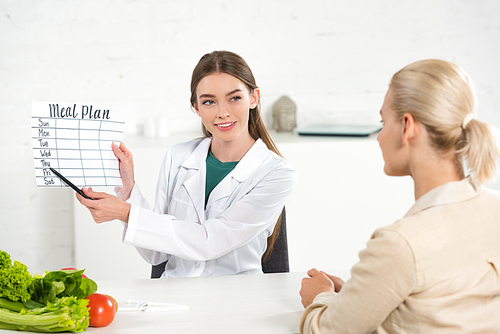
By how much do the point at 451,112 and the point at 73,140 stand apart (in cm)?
93

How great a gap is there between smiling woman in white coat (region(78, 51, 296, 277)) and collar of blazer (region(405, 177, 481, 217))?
720mm

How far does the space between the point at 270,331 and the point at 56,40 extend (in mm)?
2271

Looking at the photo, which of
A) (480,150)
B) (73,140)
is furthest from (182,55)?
(480,150)

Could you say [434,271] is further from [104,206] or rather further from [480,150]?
[104,206]

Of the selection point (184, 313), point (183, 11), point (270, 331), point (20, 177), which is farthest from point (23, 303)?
point (183, 11)

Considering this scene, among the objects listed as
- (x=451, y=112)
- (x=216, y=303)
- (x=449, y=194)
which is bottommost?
(x=216, y=303)

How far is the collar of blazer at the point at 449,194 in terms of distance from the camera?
0.93 m

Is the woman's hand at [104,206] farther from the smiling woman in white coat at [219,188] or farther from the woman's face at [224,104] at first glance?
the woman's face at [224,104]

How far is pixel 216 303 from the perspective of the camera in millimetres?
1260

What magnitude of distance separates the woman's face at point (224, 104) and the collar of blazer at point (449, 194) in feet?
2.77

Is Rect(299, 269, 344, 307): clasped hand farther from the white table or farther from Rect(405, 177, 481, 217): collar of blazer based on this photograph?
Rect(405, 177, 481, 217): collar of blazer

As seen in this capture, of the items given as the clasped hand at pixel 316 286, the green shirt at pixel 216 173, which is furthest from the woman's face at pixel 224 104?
the clasped hand at pixel 316 286

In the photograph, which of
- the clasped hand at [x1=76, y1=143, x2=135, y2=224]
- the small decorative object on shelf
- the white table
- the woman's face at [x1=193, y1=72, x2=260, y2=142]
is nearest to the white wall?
the small decorative object on shelf

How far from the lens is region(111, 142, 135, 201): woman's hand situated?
1414mm
